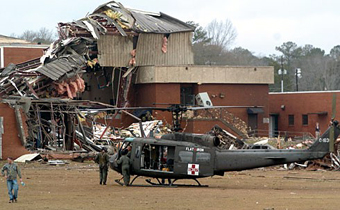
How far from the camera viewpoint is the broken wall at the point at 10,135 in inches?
1697

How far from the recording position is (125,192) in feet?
89.4

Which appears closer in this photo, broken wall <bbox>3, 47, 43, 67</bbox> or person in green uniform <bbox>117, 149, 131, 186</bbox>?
person in green uniform <bbox>117, 149, 131, 186</bbox>

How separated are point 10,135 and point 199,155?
58.9 ft

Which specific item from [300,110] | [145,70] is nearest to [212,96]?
[145,70]

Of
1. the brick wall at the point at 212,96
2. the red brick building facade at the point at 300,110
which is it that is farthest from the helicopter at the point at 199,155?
the red brick building facade at the point at 300,110

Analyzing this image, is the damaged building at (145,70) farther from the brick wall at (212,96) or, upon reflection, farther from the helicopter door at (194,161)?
the helicopter door at (194,161)

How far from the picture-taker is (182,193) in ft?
87.9

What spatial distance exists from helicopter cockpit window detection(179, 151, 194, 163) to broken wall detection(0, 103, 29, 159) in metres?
17.1

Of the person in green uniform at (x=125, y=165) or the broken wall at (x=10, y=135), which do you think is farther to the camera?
the broken wall at (x=10, y=135)

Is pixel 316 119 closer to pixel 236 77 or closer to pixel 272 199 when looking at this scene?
pixel 236 77

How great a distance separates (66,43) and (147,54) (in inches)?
407

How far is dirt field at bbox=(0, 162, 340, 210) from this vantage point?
2289 cm

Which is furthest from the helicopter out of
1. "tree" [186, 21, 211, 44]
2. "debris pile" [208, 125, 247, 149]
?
"tree" [186, 21, 211, 44]

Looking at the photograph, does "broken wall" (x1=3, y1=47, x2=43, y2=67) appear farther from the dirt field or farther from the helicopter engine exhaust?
the helicopter engine exhaust
